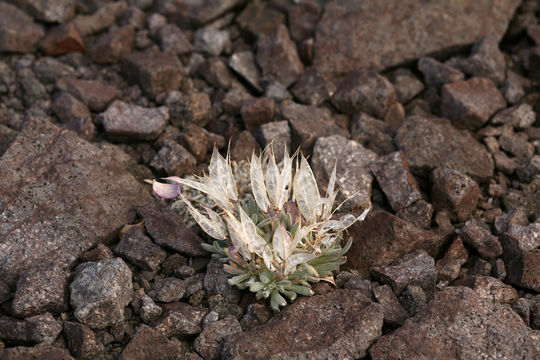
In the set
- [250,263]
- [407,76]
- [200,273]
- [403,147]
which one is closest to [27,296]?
[200,273]

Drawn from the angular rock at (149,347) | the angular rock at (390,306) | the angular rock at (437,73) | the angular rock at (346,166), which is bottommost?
the angular rock at (149,347)

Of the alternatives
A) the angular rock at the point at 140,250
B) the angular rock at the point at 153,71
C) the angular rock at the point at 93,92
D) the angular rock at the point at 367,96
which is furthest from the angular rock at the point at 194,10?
the angular rock at the point at 140,250

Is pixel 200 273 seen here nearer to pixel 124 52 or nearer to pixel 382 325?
pixel 382 325

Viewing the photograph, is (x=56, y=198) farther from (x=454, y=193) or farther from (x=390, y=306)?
(x=454, y=193)

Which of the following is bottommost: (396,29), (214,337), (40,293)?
(214,337)

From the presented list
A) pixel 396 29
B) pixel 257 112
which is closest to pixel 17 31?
pixel 257 112

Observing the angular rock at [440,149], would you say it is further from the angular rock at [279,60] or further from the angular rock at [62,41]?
the angular rock at [62,41]
